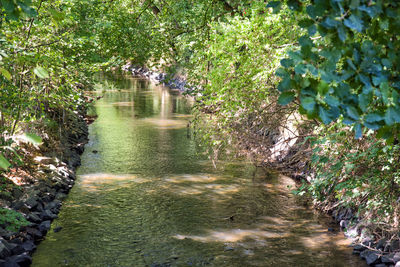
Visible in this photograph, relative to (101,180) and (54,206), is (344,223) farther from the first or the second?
(101,180)

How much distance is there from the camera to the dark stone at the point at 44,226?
30.1ft

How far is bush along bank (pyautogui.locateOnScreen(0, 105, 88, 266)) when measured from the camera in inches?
310

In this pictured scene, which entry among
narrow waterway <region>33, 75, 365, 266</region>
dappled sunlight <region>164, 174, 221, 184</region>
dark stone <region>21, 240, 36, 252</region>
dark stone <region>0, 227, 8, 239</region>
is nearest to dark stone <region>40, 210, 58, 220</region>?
narrow waterway <region>33, 75, 365, 266</region>

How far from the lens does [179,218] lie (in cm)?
1007

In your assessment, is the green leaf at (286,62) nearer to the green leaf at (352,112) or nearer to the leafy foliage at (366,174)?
the green leaf at (352,112)

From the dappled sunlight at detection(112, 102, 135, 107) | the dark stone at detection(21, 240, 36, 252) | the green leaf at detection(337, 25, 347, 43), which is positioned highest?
the green leaf at detection(337, 25, 347, 43)

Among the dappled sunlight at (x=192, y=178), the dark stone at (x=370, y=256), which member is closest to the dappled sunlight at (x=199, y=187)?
the dappled sunlight at (x=192, y=178)

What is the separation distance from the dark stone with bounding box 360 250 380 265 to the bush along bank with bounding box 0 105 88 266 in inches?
235

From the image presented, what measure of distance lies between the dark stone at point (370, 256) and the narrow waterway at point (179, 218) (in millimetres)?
177

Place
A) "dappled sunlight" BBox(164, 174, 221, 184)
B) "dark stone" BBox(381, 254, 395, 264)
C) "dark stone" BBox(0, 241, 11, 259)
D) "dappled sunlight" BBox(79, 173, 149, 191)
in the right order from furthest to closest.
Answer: "dappled sunlight" BBox(164, 174, 221, 184)
"dappled sunlight" BBox(79, 173, 149, 191)
"dark stone" BBox(381, 254, 395, 264)
"dark stone" BBox(0, 241, 11, 259)

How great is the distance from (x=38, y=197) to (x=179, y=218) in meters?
3.28

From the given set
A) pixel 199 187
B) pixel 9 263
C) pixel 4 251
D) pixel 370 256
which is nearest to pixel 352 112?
pixel 370 256

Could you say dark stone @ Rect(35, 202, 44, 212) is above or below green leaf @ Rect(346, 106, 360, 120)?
below

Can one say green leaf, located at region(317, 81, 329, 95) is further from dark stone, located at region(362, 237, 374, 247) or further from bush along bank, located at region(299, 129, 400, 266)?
dark stone, located at region(362, 237, 374, 247)
